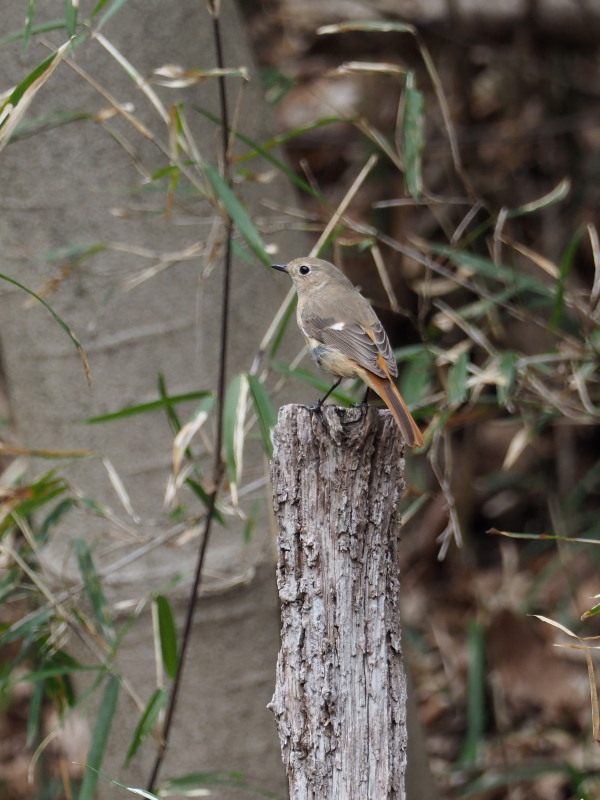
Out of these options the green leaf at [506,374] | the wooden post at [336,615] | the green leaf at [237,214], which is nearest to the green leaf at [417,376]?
the green leaf at [506,374]

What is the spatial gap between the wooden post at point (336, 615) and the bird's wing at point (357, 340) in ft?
2.49

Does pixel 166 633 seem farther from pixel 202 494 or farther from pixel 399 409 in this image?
pixel 399 409

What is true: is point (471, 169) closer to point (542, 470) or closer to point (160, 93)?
point (542, 470)

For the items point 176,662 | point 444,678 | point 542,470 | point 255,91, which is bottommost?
point 444,678

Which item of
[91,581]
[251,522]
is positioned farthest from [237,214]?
[91,581]

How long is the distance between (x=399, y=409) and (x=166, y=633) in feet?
3.17

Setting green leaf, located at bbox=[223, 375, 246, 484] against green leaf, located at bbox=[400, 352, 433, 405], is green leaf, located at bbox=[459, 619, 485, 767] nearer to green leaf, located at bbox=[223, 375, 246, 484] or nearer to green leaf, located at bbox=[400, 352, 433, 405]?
green leaf, located at bbox=[400, 352, 433, 405]

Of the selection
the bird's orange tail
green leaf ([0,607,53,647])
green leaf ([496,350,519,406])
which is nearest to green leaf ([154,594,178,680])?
green leaf ([0,607,53,647])

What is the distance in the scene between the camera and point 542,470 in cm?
571

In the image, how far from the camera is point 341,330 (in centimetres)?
292

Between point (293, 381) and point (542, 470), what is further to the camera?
point (542, 470)

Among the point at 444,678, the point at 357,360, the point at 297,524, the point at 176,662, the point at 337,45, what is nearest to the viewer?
the point at 297,524

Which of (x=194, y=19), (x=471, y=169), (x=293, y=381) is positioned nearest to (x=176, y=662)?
(x=293, y=381)

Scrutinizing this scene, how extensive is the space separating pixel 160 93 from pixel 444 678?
3.43m
